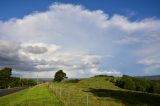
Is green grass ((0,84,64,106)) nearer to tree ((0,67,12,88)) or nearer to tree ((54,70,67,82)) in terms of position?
tree ((0,67,12,88))

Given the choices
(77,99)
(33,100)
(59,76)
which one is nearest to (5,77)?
(59,76)

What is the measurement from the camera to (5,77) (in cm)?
12481

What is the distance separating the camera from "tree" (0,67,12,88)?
4829 inches

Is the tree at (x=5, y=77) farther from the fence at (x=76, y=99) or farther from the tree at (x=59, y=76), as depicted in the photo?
the fence at (x=76, y=99)

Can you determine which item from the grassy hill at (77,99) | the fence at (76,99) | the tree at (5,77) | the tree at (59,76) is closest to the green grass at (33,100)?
the grassy hill at (77,99)

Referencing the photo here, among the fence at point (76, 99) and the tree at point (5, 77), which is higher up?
the tree at point (5, 77)

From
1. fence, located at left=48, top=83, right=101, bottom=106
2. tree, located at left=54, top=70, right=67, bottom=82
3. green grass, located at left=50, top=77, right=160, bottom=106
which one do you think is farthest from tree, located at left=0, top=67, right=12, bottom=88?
fence, located at left=48, top=83, right=101, bottom=106

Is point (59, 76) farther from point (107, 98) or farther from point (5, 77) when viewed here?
point (107, 98)

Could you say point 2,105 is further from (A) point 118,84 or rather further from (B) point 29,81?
(B) point 29,81

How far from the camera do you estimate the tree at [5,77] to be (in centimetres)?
12266

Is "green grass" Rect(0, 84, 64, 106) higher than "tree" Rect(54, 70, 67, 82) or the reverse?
the reverse

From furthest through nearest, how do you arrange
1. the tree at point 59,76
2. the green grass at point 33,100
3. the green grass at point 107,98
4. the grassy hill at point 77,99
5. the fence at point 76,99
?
1. the tree at point 59,76
2. the green grass at point 33,100
3. the grassy hill at point 77,99
4. the green grass at point 107,98
5. the fence at point 76,99

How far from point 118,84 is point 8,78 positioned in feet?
189

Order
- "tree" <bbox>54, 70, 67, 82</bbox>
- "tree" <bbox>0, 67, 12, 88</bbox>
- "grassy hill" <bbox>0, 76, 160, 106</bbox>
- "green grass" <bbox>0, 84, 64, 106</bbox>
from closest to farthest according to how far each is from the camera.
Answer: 1. "grassy hill" <bbox>0, 76, 160, 106</bbox>
2. "green grass" <bbox>0, 84, 64, 106</bbox>
3. "tree" <bbox>0, 67, 12, 88</bbox>
4. "tree" <bbox>54, 70, 67, 82</bbox>
